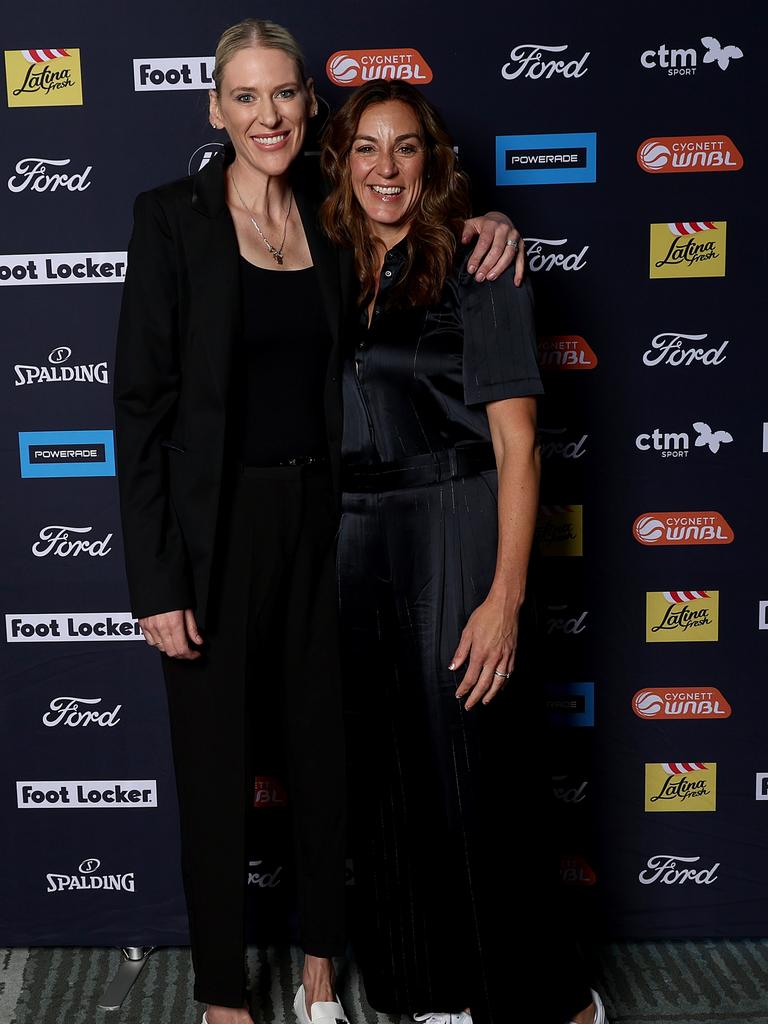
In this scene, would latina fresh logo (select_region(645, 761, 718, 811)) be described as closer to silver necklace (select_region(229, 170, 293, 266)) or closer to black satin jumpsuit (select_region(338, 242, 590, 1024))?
black satin jumpsuit (select_region(338, 242, 590, 1024))

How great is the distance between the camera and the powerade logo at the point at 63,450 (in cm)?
222

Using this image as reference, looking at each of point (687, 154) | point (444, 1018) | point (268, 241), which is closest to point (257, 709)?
point (444, 1018)

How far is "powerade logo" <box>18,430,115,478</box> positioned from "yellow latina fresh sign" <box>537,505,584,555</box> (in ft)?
3.00

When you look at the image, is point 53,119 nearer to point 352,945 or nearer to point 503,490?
point 503,490

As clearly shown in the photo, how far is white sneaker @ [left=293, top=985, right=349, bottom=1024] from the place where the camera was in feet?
6.61

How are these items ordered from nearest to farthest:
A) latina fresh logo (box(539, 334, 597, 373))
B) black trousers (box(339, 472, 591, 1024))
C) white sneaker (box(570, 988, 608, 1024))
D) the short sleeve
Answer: the short sleeve, black trousers (box(339, 472, 591, 1024)), white sneaker (box(570, 988, 608, 1024)), latina fresh logo (box(539, 334, 597, 373))

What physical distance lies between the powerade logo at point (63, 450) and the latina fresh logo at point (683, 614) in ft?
3.90

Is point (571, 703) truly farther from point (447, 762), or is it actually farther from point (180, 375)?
point (180, 375)

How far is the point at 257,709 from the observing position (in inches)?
76.2

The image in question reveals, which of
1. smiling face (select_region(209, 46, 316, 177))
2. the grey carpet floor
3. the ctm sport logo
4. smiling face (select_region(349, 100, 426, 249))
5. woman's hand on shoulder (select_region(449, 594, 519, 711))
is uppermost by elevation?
the ctm sport logo

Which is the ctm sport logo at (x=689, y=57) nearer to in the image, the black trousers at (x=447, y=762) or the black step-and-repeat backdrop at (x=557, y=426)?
the black step-and-repeat backdrop at (x=557, y=426)

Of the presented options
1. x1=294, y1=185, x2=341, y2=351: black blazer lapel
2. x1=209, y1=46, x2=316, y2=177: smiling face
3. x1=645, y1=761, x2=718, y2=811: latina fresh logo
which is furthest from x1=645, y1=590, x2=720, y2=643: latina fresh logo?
x1=209, y1=46, x2=316, y2=177: smiling face

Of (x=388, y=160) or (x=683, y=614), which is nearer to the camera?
(x=388, y=160)

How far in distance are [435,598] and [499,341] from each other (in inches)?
17.0
